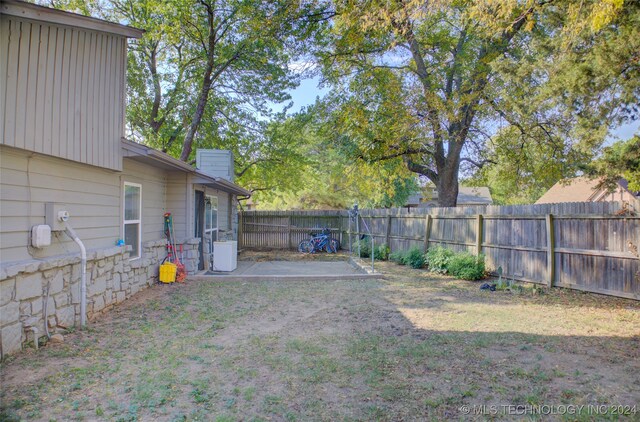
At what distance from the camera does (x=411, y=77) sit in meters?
12.6

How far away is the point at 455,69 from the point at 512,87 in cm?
223

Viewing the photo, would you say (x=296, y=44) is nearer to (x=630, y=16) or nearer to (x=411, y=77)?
(x=411, y=77)

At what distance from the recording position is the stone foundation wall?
3.73 m

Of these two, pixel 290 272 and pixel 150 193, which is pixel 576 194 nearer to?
pixel 290 272

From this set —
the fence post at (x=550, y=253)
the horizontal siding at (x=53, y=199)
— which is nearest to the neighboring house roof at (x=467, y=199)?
the fence post at (x=550, y=253)

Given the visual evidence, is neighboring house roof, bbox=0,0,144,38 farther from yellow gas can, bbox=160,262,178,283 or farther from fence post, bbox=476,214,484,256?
fence post, bbox=476,214,484,256

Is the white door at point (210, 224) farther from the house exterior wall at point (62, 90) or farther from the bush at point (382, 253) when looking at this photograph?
the bush at point (382, 253)

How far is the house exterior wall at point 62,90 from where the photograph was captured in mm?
3867

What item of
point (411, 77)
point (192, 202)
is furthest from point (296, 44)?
point (192, 202)

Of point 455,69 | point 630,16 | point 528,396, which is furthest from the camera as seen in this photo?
point 455,69

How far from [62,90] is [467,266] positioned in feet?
27.0

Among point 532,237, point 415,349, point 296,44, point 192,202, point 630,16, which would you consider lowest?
point 415,349

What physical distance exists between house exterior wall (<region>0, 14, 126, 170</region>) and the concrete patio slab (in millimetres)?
3713

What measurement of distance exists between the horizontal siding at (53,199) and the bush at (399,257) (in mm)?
7841
